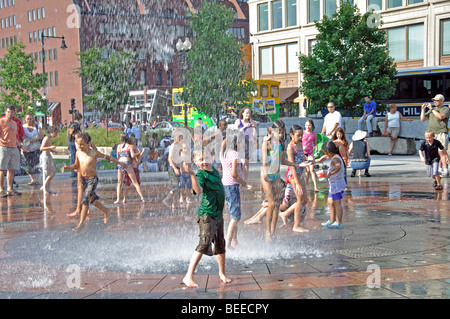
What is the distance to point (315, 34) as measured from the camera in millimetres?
46656

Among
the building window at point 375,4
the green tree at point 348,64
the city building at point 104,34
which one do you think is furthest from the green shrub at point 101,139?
the city building at point 104,34

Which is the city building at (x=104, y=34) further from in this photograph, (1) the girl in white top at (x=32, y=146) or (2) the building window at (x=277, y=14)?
(1) the girl in white top at (x=32, y=146)

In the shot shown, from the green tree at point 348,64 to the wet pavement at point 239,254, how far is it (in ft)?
63.2

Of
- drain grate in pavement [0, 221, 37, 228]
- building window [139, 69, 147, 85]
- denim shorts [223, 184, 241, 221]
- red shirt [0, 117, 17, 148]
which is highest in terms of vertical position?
building window [139, 69, 147, 85]

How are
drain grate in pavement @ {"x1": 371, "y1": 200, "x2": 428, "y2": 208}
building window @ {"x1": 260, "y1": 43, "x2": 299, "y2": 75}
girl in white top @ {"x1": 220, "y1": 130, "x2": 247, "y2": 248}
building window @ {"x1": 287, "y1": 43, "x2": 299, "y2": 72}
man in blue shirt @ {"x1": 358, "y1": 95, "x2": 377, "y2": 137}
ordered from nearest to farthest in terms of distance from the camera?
1. girl in white top @ {"x1": 220, "y1": 130, "x2": 247, "y2": 248}
2. drain grate in pavement @ {"x1": 371, "y1": 200, "x2": 428, "y2": 208}
3. man in blue shirt @ {"x1": 358, "y1": 95, "x2": 377, "y2": 137}
4. building window @ {"x1": 287, "y1": 43, "x2": 299, "y2": 72}
5. building window @ {"x1": 260, "y1": 43, "x2": 299, "y2": 75}

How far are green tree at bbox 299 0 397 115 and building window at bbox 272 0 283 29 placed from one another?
19519 mm

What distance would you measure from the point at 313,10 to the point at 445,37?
40.5 ft

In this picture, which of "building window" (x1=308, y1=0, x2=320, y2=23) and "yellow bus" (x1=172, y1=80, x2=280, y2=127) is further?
"building window" (x1=308, y1=0, x2=320, y2=23)

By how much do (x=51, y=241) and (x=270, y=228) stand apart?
10.4 feet

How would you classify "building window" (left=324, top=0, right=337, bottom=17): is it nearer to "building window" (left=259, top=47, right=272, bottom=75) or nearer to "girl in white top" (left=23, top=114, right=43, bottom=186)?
"building window" (left=259, top=47, right=272, bottom=75)

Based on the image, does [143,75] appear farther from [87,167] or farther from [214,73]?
[87,167]

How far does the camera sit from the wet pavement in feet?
17.9

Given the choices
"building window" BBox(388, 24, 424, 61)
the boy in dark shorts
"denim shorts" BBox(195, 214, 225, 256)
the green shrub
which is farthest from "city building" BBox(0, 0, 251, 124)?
"denim shorts" BBox(195, 214, 225, 256)

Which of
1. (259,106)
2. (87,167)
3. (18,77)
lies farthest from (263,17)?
(87,167)
